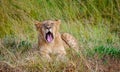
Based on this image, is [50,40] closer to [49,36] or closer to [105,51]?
[49,36]

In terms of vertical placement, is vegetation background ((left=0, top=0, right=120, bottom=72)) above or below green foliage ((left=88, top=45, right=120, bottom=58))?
above

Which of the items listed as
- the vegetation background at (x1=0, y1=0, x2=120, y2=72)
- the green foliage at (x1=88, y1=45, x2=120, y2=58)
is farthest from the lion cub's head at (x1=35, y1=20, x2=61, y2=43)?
the green foliage at (x1=88, y1=45, x2=120, y2=58)

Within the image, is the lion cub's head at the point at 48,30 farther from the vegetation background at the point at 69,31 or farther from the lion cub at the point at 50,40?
the vegetation background at the point at 69,31

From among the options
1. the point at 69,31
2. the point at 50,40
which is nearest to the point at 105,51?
the point at 50,40

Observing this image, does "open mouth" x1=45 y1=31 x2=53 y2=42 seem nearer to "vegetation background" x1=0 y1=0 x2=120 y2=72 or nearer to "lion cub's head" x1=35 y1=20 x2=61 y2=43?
"lion cub's head" x1=35 y1=20 x2=61 y2=43

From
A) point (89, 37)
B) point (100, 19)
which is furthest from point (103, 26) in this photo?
point (89, 37)

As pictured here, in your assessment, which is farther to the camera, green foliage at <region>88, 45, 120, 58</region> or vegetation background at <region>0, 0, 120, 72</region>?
green foliage at <region>88, 45, 120, 58</region>

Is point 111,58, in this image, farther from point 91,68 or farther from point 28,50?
point 28,50

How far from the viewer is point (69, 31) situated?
8.38m

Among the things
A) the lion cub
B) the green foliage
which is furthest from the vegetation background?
the lion cub

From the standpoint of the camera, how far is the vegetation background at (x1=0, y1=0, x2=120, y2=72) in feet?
21.2

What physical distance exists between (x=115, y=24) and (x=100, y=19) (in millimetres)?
271

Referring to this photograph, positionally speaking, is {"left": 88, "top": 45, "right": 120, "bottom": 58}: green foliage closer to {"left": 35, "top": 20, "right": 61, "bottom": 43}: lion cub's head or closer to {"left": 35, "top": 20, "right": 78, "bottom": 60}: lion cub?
{"left": 35, "top": 20, "right": 78, "bottom": 60}: lion cub

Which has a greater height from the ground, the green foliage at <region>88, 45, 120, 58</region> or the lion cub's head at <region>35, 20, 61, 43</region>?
the lion cub's head at <region>35, 20, 61, 43</region>
